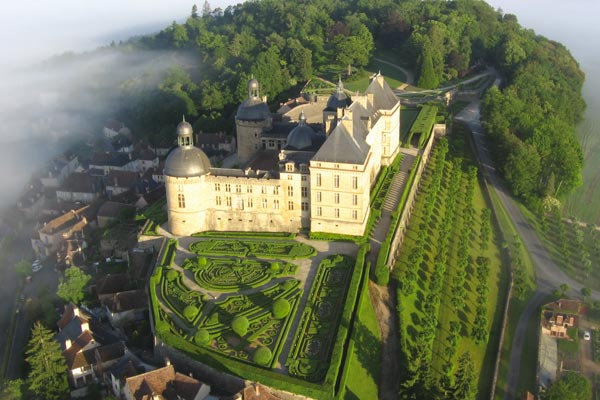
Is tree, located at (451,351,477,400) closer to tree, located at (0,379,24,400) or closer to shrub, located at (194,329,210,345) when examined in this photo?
shrub, located at (194,329,210,345)

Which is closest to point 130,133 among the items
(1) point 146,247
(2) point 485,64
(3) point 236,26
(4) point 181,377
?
(3) point 236,26

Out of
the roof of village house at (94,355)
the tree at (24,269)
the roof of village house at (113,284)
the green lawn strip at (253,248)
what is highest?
the green lawn strip at (253,248)

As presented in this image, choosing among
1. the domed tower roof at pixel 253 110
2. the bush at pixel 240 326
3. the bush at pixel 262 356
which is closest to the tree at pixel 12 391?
the bush at pixel 240 326

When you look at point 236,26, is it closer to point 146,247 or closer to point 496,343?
point 146,247

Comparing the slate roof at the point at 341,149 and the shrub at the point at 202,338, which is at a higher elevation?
the slate roof at the point at 341,149

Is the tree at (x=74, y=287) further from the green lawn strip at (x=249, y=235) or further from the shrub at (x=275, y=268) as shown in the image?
the shrub at (x=275, y=268)

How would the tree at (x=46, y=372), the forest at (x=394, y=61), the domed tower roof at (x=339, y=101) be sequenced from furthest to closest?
1. the forest at (x=394, y=61)
2. the domed tower roof at (x=339, y=101)
3. the tree at (x=46, y=372)
